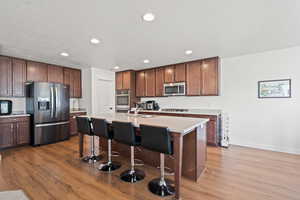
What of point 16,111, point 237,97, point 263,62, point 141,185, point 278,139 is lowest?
point 141,185

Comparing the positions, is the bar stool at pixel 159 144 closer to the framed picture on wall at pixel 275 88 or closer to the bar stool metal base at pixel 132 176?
the bar stool metal base at pixel 132 176

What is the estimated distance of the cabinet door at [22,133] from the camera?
3845 mm

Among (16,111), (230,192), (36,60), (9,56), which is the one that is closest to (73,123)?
(16,111)

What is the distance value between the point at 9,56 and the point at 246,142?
6623 millimetres

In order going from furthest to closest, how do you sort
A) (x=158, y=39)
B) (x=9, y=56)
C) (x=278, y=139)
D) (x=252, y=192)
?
(x=9, y=56) → (x=278, y=139) → (x=158, y=39) → (x=252, y=192)

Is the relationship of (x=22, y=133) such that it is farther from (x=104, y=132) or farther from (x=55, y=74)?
(x=104, y=132)

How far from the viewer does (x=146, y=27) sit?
2.40 m

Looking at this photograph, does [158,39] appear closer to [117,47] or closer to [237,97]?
[117,47]

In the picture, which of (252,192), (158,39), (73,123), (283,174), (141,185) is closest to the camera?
(252,192)

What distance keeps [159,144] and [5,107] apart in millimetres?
4409

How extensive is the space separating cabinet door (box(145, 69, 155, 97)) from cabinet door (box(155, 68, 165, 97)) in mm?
131

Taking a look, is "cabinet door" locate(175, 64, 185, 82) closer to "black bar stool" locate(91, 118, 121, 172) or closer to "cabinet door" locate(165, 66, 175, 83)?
"cabinet door" locate(165, 66, 175, 83)

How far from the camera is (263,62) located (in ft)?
12.3

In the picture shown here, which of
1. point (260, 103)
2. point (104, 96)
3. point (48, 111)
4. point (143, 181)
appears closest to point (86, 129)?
point (143, 181)
